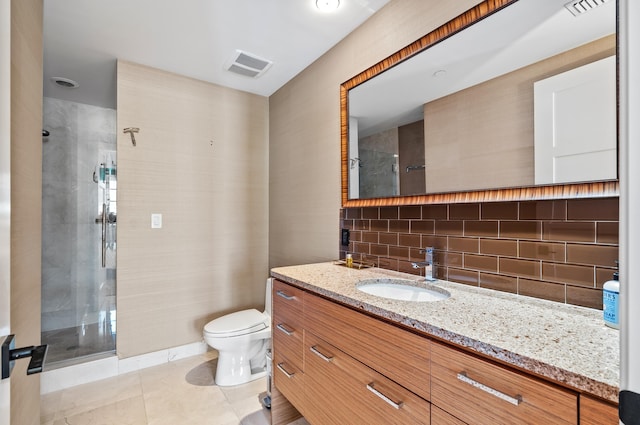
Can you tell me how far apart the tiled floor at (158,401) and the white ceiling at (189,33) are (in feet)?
7.96

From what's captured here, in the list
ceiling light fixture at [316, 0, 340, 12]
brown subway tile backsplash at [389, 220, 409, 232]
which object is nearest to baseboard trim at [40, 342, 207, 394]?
brown subway tile backsplash at [389, 220, 409, 232]

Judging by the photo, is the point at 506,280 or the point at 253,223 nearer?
the point at 506,280

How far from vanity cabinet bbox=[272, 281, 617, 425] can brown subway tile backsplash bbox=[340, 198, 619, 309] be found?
0.56 meters

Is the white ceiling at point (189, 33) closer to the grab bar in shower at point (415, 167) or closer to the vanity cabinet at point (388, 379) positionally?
the grab bar in shower at point (415, 167)

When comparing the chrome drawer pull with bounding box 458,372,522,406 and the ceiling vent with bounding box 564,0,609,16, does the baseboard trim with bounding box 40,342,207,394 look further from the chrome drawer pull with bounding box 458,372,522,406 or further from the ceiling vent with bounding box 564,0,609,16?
the ceiling vent with bounding box 564,0,609,16

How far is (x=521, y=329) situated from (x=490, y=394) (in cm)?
21

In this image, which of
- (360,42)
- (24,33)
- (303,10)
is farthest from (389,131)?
(24,33)

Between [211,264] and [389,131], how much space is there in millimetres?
1946

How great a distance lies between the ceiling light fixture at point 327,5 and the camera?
1765mm

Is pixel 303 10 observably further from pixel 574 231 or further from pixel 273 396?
pixel 273 396

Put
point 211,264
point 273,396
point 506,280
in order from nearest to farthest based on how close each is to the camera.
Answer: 1. point 506,280
2. point 273,396
3. point 211,264

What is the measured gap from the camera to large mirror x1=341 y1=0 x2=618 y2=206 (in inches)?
40.2

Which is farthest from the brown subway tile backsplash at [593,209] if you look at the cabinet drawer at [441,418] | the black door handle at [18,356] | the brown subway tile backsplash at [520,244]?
the black door handle at [18,356]

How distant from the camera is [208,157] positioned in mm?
2768
